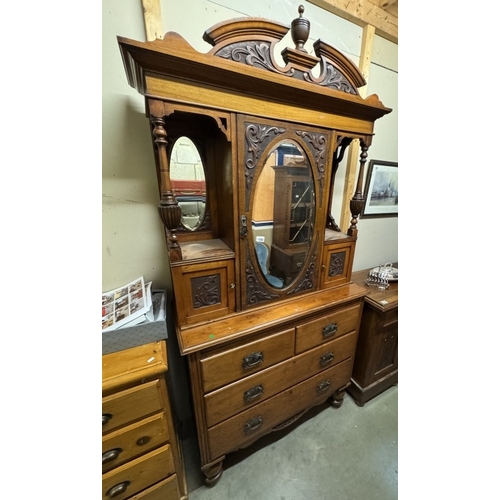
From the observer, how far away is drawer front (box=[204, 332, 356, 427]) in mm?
895

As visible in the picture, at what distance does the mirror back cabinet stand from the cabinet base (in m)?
0.51

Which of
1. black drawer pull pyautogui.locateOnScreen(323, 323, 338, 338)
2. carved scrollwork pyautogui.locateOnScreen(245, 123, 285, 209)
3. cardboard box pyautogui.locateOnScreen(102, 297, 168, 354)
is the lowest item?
black drawer pull pyautogui.locateOnScreen(323, 323, 338, 338)

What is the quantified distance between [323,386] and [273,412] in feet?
1.16

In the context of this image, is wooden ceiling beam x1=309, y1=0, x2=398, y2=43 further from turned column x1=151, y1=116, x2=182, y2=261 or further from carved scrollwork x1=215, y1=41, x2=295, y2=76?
turned column x1=151, y1=116, x2=182, y2=261

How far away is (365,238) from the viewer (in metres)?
1.74

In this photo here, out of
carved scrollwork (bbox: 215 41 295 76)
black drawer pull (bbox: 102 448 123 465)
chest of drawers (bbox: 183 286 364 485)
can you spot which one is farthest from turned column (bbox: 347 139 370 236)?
black drawer pull (bbox: 102 448 123 465)

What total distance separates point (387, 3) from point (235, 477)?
2853mm

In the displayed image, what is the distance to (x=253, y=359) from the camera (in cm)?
92

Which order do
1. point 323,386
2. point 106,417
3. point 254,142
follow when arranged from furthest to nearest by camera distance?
point 323,386
point 254,142
point 106,417

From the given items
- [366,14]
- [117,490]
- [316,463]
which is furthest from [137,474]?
[366,14]

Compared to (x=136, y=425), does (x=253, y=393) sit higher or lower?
lower

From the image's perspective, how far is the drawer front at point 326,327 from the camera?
104 centimetres

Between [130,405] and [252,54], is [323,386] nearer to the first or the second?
[130,405]
